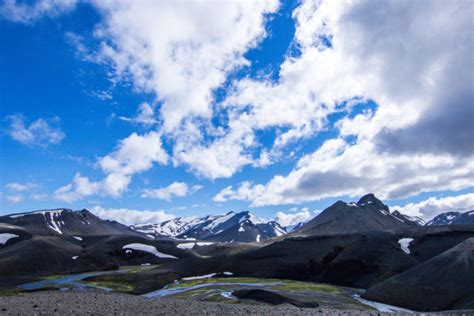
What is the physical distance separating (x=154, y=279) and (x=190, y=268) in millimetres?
23680

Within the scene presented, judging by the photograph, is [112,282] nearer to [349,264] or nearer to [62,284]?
[62,284]

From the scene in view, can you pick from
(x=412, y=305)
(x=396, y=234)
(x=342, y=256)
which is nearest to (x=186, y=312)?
(x=412, y=305)

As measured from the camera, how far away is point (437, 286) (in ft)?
239

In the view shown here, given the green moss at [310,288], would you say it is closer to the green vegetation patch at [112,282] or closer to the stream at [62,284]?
the green vegetation patch at [112,282]

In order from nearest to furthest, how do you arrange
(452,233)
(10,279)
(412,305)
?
(412,305)
(10,279)
(452,233)

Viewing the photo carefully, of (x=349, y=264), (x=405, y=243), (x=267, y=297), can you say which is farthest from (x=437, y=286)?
(x=405, y=243)

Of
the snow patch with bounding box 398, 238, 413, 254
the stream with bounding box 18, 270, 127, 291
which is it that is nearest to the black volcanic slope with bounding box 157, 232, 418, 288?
the snow patch with bounding box 398, 238, 413, 254

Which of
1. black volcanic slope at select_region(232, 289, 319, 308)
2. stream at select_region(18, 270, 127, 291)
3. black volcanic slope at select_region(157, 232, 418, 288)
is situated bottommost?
black volcanic slope at select_region(232, 289, 319, 308)

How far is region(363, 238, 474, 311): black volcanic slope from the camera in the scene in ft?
223

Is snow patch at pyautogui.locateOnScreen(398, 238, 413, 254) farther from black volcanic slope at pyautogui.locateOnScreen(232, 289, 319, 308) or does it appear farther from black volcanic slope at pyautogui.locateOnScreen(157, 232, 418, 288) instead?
black volcanic slope at pyautogui.locateOnScreen(232, 289, 319, 308)

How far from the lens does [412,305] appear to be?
70.8 metres

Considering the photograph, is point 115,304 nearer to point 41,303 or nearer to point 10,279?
point 41,303

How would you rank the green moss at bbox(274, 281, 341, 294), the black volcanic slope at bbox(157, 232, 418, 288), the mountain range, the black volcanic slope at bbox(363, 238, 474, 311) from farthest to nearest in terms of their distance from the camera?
1. the black volcanic slope at bbox(157, 232, 418, 288)
2. the green moss at bbox(274, 281, 341, 294)
3. the mountain range
4. the black volcanic slope at bbox(363, 238, 474, 311)

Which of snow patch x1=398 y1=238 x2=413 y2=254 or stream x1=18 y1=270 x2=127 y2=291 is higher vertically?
snow patch x1=398 y1=238 x2=413 y2=254
